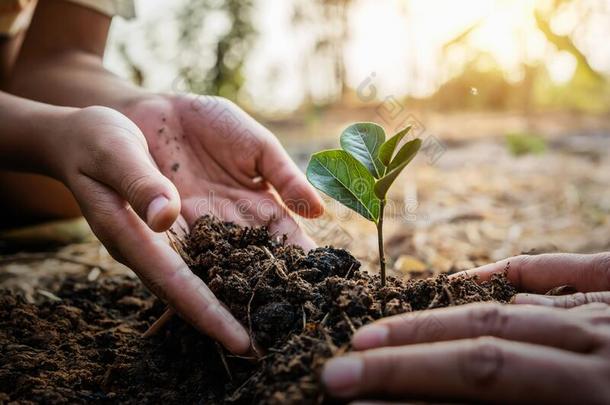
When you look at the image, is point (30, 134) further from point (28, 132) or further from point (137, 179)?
point (137, 179)

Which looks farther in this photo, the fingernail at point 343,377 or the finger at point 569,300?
the finger at point 569,300

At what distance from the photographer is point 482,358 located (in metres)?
0.95

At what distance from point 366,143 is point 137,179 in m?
0.61

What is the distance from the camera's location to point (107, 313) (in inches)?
74.2

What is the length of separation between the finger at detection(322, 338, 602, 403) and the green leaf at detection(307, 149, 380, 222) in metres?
0.51

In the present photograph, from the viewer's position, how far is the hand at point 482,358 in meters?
0.94

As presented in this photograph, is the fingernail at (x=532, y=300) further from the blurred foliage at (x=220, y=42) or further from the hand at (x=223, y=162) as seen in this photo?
the blurred foliage at (x=220, y=42)

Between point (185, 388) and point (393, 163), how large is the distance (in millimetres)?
804

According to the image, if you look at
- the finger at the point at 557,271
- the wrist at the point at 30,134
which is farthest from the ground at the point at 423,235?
the wrist at the point at 30,134

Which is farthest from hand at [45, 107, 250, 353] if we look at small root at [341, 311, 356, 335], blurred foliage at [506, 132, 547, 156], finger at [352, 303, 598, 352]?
blurred foliage at [506, 132, 547, 156]

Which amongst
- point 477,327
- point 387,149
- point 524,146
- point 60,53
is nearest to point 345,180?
point 387,149

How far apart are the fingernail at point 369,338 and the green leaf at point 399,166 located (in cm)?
35

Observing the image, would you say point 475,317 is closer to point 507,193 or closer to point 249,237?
point 249,237

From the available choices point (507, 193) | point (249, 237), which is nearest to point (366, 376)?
point (249, 237)
